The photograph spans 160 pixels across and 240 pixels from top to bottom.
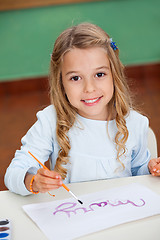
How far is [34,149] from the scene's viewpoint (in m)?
1.23

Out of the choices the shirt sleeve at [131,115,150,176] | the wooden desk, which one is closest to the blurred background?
the shirt sleeve at [131,115,150,176]

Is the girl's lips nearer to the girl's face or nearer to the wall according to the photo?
the girl's face

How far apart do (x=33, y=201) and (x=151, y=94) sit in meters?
3.19

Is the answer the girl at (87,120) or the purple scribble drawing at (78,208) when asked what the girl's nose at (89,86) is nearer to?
the girl at (87,120)

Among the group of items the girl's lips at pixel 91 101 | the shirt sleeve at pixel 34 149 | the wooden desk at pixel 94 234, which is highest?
the girl's lips at pixel 91 101

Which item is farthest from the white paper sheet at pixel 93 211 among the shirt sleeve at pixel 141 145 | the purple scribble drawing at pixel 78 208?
the shirt sleeve at pixel 141 145

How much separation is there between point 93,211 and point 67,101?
488 millimetres

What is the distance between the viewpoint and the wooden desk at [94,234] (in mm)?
809

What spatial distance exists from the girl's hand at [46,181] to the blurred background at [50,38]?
114 inches

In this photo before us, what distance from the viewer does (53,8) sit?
411cm

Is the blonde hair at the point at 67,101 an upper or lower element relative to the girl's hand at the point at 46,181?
upper

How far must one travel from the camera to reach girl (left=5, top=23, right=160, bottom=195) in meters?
1.15

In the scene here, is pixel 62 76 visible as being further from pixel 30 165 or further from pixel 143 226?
pixel 143 226

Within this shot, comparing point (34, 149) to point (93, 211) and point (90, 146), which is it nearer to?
point (90, 146)
